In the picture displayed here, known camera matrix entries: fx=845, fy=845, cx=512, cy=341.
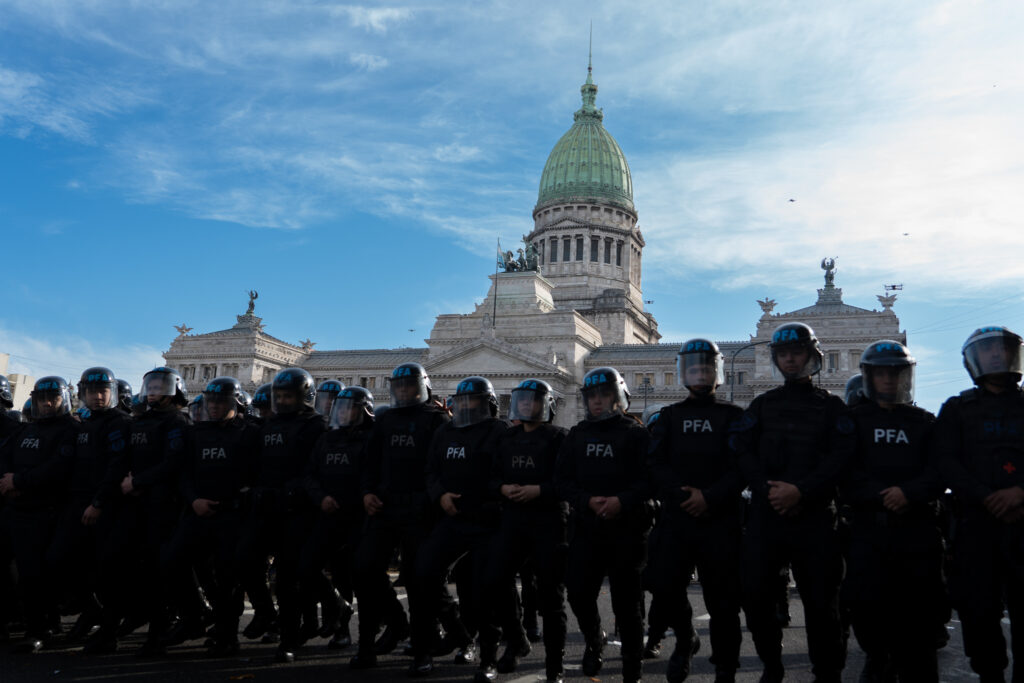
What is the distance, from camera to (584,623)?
7.62 meters

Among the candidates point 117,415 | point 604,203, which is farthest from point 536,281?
point 117,415

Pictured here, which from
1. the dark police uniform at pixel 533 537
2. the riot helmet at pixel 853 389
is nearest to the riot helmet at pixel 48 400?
the dark police uniform at pixel 533 537

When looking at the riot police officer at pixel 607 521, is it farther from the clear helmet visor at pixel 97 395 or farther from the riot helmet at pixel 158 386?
the clear helmet visor at pixel 97 395

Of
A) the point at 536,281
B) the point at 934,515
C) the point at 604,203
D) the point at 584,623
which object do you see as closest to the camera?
the point at 934,515

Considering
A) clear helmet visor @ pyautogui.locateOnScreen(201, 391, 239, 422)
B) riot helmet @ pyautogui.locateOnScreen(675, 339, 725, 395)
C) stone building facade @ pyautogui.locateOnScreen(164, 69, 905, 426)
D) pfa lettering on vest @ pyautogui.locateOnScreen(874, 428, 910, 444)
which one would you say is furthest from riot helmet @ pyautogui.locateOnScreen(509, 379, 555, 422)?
stone building facade @ pyautogui.locateOnScreen(164, 69, 905, 426)

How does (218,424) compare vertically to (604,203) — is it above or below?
below

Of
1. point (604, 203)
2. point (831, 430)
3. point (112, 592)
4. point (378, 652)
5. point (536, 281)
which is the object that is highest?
point (604, 203)

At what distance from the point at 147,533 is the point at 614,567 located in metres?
5.06

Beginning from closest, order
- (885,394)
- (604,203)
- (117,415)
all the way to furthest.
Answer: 1. (885,394)
2. (117,415)
3. (604,203)

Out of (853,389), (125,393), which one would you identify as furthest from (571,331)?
(853,389)

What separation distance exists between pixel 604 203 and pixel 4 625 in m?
78.2

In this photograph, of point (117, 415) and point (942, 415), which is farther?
point (117, 415)

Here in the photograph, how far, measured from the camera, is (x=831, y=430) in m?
6.71

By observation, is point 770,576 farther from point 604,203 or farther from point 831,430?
point 604,203
